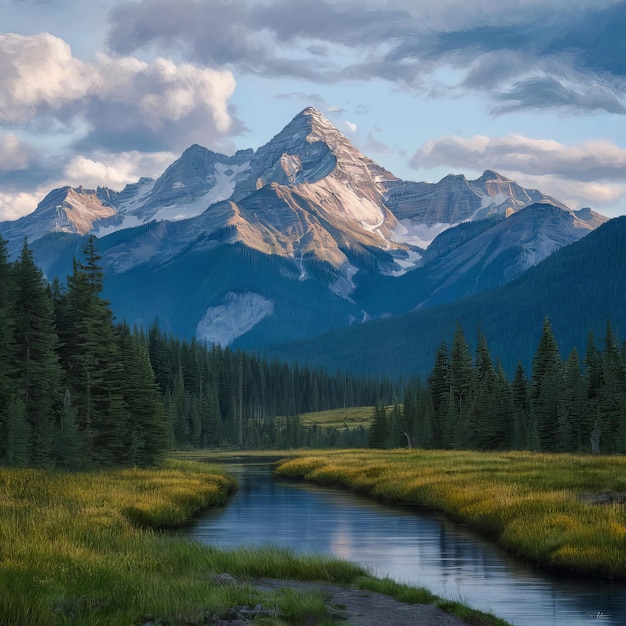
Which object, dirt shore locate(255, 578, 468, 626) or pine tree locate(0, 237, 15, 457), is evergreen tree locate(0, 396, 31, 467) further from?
dirt shore locate(255, 578, 468, 626)

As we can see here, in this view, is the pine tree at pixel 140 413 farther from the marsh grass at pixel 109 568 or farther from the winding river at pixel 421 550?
the marsh grass at pixel 109 568

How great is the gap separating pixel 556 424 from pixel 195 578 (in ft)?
244

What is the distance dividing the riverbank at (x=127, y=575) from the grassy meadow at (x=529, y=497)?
23.6 ft

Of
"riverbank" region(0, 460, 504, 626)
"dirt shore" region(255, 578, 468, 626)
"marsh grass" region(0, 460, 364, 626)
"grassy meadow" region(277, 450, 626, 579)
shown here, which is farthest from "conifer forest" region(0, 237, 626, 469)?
"dirt shore" region(255, 578, 468, 626)

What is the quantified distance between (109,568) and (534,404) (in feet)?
272

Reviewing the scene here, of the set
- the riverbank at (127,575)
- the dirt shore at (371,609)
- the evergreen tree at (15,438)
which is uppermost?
the evergreen tree at (15,438)

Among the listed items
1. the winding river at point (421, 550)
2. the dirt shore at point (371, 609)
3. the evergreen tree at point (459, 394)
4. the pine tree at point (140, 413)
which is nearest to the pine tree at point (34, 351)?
the pine tree at point (140, 413)

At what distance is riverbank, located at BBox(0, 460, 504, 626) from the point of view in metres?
17.5

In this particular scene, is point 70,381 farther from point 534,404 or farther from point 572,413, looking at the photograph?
point 534,404

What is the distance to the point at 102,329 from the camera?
228 feet

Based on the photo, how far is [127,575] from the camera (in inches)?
805

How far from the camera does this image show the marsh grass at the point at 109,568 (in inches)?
689

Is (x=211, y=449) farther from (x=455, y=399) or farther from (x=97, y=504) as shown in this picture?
(x=97, y=504)

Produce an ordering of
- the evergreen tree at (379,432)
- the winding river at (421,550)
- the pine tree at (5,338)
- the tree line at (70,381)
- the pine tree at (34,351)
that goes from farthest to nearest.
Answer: the evergreen tree at (379,432)
the pine tree at (34,351)
the tree line at (70,381)
the pine tree at (5,338)
the winding river at (421,550)
